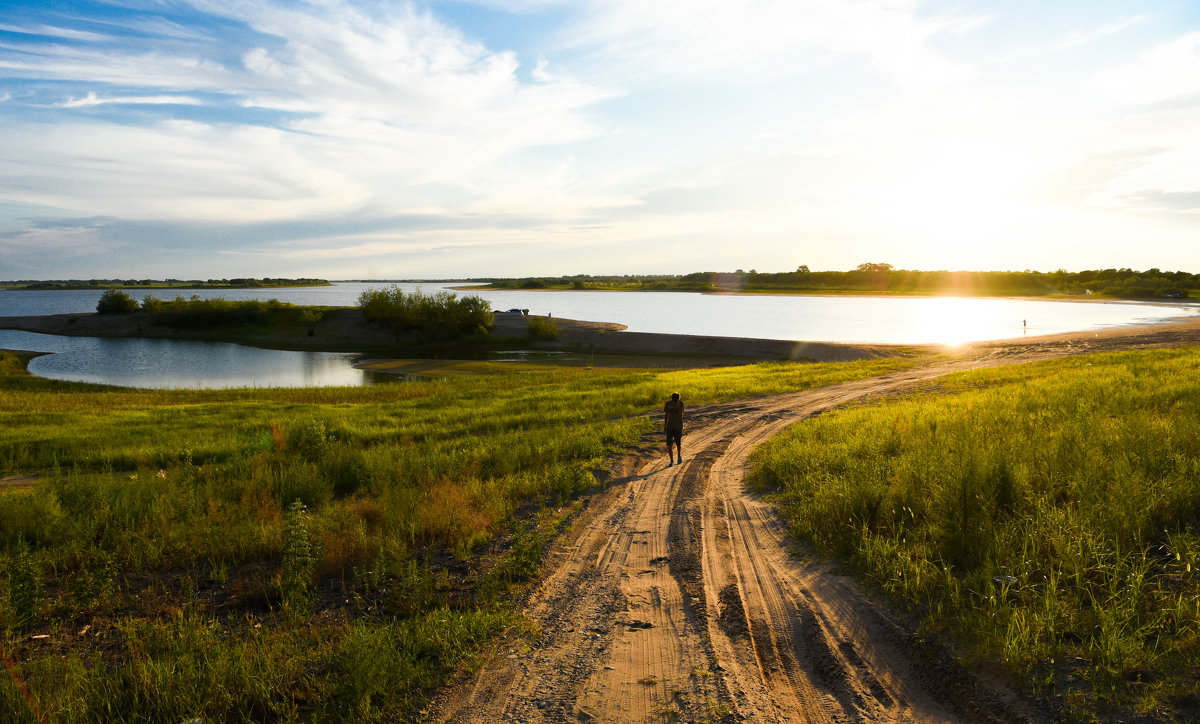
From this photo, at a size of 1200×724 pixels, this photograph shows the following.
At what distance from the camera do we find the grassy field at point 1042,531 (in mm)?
5168

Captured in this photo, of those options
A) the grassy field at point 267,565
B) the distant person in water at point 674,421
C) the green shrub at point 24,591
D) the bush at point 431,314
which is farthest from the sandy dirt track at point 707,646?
the bush at point 431,314

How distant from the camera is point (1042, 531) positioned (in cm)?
724

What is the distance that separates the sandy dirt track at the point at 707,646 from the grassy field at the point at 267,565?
70cm

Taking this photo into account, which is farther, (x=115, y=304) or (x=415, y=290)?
(x=115, y=304)

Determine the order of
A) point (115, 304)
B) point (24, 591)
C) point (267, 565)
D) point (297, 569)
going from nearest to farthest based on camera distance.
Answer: point (24, 591), point (297, 569), point (267, 565), point (115, 304)

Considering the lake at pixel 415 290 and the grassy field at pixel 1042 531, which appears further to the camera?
the lake at pixel 415 290

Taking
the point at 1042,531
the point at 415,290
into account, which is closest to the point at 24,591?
the point at 1042,531

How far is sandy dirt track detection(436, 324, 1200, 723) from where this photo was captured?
5.15m

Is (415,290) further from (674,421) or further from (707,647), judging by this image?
(707,647)

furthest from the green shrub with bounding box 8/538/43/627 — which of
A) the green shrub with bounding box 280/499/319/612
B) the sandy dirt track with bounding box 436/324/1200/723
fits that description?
the sandy dirt track with bounding box 436/324/1200/723

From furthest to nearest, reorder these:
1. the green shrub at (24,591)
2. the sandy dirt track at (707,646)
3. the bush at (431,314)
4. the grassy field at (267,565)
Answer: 1. the bush at (431,314)
2. the green shrub at (24,591)
3. the grassy field at (267,565)
4. the sandy dirt track at (707,646)

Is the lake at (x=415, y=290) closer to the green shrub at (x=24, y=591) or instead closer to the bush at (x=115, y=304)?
the bush at (x=115, y=304)

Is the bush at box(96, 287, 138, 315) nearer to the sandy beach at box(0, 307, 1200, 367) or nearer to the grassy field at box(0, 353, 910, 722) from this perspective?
the sandy beach at box(0, 307, 1200, 367)

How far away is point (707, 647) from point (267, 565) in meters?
6.37
